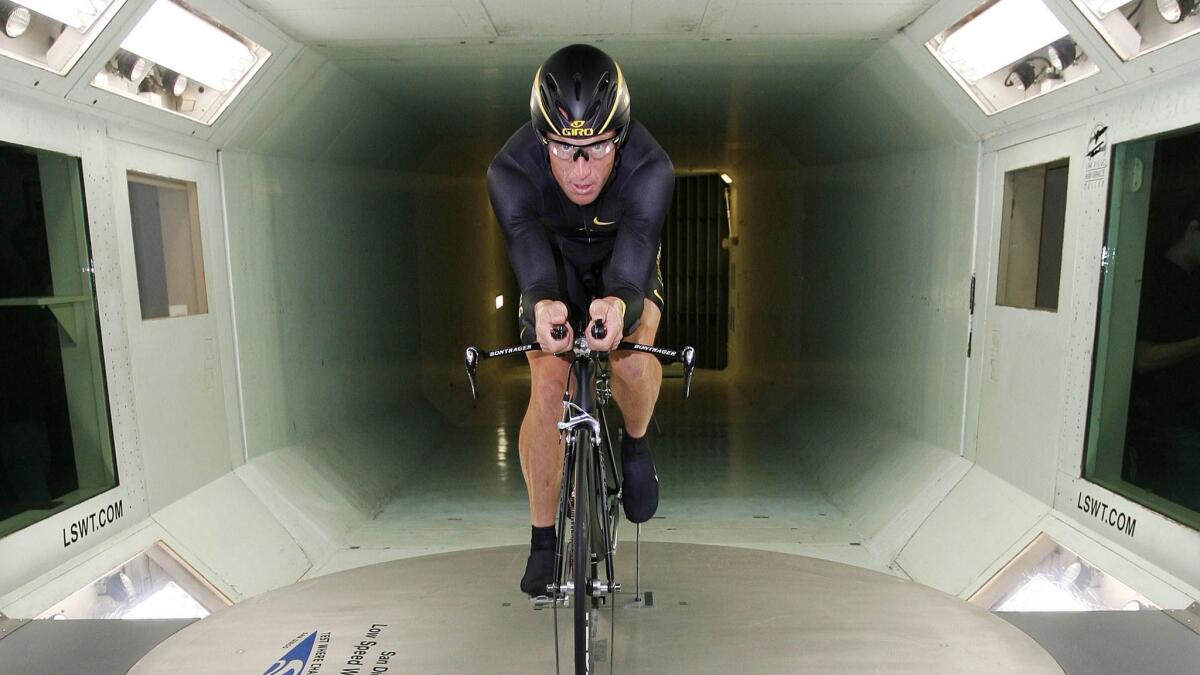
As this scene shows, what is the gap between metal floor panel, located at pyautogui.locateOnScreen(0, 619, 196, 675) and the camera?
2193 mm

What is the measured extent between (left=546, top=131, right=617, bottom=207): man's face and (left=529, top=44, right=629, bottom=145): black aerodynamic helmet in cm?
4

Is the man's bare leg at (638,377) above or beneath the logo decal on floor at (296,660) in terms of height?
above

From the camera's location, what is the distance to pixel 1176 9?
2.40 meters

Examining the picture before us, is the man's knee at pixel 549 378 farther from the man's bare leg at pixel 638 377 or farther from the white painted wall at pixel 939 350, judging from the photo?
the white painted wall at pixel 939 350

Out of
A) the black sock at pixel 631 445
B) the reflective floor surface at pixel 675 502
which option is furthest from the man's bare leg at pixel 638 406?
the reflective floor surface at pixel 675 502

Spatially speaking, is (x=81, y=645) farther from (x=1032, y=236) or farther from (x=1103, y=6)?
(x=1032, y=236)

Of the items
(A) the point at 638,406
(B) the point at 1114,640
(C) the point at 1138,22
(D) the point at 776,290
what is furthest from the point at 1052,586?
(D) the point at 776,290

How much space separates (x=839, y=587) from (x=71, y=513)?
9.33 feet

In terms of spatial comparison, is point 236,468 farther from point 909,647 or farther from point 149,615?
point 909,647

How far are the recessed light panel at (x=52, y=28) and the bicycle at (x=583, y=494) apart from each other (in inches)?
72.2

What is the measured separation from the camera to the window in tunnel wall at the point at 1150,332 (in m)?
2.85

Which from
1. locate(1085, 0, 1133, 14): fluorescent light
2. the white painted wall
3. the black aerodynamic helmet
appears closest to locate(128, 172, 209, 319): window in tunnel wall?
the black aerodynamic helmet

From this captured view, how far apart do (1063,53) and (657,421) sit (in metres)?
2.45

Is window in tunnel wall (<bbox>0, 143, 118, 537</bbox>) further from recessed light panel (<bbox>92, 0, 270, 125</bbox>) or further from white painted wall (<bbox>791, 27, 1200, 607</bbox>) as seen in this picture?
white painted wall (<bbox>791, 27, 1200, 607</bbox>)
